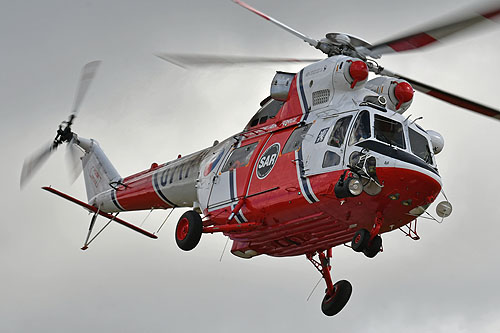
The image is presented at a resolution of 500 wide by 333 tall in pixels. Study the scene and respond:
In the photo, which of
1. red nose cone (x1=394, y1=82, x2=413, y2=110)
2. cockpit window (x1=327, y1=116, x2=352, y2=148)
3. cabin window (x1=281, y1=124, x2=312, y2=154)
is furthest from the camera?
red nose cone (x1=394, y1=82, x2=413, y2=110)

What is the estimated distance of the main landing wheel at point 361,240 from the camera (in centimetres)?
1738

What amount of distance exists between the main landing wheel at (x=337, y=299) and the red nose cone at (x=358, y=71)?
491cm

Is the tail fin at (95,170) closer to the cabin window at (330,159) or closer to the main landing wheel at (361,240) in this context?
the cabin window at (330,159)

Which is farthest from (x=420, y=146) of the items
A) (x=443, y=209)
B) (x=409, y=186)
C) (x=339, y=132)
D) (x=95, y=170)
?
(x=95, y=170)

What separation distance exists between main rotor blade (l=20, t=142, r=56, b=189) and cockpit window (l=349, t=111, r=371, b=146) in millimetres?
10401

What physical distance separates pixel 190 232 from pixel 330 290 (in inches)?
143

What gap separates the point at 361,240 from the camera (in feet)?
57.1

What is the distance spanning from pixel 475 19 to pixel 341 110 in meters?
3.97

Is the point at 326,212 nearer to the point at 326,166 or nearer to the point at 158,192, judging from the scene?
the point at 326,166

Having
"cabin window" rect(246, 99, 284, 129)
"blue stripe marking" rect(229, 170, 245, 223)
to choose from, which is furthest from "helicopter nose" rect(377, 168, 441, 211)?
"cabin window" rect(246, 99, 284, 129)

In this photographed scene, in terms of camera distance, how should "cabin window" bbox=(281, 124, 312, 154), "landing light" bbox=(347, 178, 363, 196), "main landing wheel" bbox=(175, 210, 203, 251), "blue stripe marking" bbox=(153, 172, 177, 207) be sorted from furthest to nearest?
"blue stripe marking" bbox=(153, 172, 177, 207) → "main landing wheel" bbox=(175, 210, 203, 251) → "cabin window" bbox=(281, 124, 312, 154) → "landing light" bbox=(347, 178, 363, 196)

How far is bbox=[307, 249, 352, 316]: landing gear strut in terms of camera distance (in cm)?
2075

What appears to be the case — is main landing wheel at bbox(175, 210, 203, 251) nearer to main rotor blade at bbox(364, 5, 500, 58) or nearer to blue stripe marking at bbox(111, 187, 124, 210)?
blue stripe marking at bbox(111, 187, 124, 210)

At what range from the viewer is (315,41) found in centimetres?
2011
